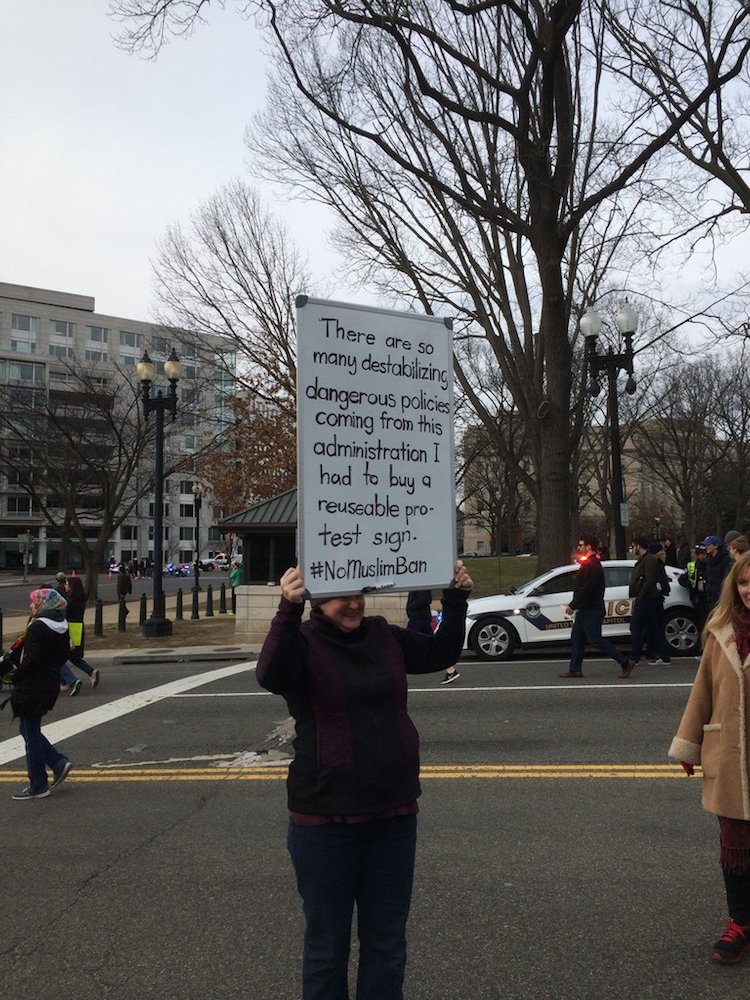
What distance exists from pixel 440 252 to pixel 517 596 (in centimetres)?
1122

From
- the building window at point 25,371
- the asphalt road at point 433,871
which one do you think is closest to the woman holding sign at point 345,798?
the asphalt road at point 433,871

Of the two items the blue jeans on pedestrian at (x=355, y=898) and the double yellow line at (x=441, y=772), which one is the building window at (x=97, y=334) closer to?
the double yellow line at (x=441, y=772)

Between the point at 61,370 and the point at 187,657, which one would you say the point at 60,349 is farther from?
the point at 187,657

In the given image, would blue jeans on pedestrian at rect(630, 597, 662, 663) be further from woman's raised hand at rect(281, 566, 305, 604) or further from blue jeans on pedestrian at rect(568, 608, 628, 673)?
woman's raised hand at rect(281, 566, 305, 604)

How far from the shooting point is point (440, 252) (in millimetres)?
21562

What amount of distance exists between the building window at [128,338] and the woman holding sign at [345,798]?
94.8m

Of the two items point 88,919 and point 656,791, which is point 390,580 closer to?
point 88,919

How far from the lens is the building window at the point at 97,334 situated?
90.0 m

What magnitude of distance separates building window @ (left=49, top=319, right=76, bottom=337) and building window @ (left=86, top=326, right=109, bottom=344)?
225cm

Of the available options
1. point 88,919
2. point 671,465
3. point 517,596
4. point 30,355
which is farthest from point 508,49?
point 30,355

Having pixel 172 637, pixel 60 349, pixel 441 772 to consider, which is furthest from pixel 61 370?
pixel 441 772

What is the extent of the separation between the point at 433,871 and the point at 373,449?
2.65 metres

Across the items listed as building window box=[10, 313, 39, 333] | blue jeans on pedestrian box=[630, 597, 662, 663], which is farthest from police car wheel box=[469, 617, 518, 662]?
building window box=[10, 313, 39, 333]

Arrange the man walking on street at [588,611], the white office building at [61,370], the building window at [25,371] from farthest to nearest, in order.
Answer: the building window at [25,371], the white office building at [61,370], the man walking on street at [588,611]
